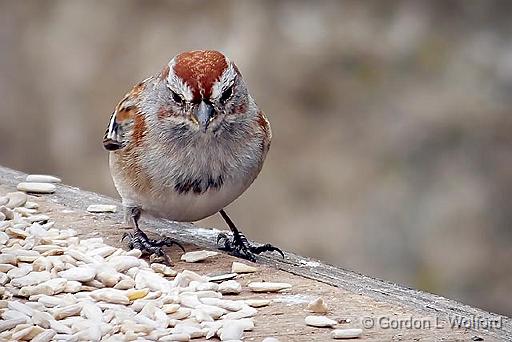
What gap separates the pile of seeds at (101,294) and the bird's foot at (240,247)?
0.13 m

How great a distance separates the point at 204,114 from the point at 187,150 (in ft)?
0.58

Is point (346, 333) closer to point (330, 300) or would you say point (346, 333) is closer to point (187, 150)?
point (330, 300)

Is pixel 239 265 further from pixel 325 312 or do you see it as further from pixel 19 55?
pixel 19 55

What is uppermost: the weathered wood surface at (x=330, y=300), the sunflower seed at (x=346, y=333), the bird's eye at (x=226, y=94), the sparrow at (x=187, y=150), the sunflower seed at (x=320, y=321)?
the bird's eye at (x=226, y=94)

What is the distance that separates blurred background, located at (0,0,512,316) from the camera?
592 centimetres

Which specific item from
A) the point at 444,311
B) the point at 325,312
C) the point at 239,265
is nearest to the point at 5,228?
the point at 239,265

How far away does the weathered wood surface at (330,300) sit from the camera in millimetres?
2629

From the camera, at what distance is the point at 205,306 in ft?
9.09

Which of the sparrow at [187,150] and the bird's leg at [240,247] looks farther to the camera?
the bird's leg at [240,247]

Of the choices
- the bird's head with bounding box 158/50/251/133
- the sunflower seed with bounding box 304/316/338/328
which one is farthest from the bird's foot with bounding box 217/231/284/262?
the sunflower seed with bounding box 304/316/338/328

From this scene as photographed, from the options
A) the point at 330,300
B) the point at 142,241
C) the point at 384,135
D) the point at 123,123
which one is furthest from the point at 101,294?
the point at 384,135

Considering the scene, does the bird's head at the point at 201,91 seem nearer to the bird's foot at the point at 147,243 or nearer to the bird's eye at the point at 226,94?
the bird's eye at the point at 226,94

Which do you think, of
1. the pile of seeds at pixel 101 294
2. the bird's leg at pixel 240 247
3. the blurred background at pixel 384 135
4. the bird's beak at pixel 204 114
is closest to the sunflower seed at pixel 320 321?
the pile of seeds at pixel 101 294

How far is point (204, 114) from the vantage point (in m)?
3.19
